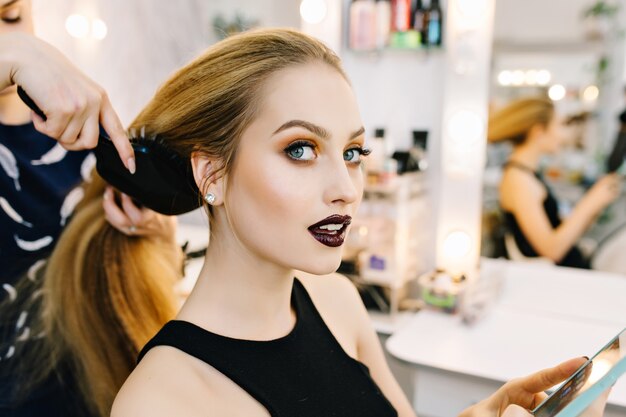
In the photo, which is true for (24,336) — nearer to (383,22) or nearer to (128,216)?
(128,216)

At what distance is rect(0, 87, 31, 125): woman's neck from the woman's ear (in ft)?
1.11

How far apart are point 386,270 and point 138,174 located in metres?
1.17

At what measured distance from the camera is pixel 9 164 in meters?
0.91

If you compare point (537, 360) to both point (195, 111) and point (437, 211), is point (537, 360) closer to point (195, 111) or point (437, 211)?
point (437, 211)

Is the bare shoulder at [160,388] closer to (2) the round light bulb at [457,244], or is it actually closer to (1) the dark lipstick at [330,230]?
(1) the dark lipstick at [330,230]

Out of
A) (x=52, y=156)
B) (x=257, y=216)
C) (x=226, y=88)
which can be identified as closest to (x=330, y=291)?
(x=257, y=216)

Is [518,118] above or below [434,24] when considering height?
below

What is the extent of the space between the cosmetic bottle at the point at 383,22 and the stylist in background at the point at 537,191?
0.45 metres

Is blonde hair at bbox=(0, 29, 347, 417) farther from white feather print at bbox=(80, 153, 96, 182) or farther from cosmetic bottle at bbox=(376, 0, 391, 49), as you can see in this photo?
cosmetic bottle at bbox=(376, 0, 391, 49)

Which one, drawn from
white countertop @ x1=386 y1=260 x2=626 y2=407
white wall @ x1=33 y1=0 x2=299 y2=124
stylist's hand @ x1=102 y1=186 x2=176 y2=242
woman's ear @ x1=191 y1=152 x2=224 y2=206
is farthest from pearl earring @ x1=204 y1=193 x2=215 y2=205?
white countertop @ x1=386 y1=260 x2=626 y2=407

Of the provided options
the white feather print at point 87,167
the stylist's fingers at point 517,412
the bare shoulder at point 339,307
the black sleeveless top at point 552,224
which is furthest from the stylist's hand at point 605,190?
the white feather print at point 87,167

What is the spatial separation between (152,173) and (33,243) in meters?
0.29

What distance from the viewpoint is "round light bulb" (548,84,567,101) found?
1.57 metres

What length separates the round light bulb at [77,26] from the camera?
1.05m
